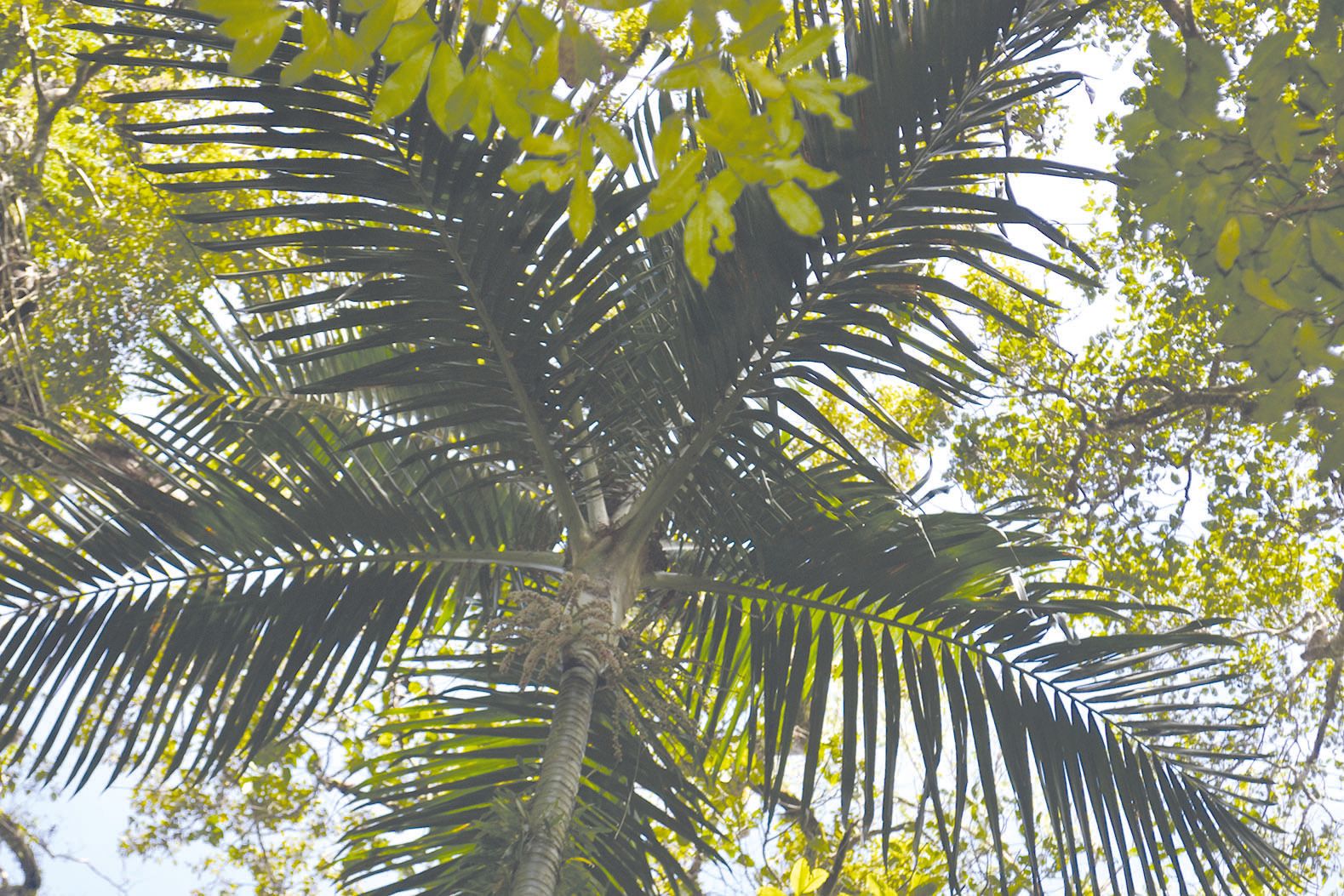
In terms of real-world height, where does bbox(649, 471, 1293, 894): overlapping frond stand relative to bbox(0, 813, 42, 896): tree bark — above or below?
below

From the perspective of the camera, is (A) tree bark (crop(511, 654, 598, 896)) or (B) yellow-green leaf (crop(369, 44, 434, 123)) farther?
(A) tree bark (crop(511, 654, 598, 896))

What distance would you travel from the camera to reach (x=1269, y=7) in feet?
21.3

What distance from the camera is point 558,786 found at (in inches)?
90.7

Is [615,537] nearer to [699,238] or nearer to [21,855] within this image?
[699,238]

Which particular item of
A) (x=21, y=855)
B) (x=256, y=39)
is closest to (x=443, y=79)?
(x=256, y=39)

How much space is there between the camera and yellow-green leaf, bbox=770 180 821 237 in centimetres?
145

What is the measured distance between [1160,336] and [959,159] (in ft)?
16.1

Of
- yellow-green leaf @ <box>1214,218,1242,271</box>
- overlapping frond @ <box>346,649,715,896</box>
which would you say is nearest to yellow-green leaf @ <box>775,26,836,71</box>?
yellow-green leaf @ <box>1214,218,1242,271</box>

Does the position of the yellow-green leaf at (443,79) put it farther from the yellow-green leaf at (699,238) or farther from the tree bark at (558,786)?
the tree bark at (558,786)

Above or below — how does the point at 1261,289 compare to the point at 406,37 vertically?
below

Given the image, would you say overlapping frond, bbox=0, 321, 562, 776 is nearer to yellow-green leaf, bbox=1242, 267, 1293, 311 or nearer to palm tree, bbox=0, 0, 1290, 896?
palm tree, bbox=0, 0, 1290, 896

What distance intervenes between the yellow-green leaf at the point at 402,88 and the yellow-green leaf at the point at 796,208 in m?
0.47

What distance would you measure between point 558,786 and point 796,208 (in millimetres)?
1358

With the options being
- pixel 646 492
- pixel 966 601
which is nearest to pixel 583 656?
pixel 646 492
